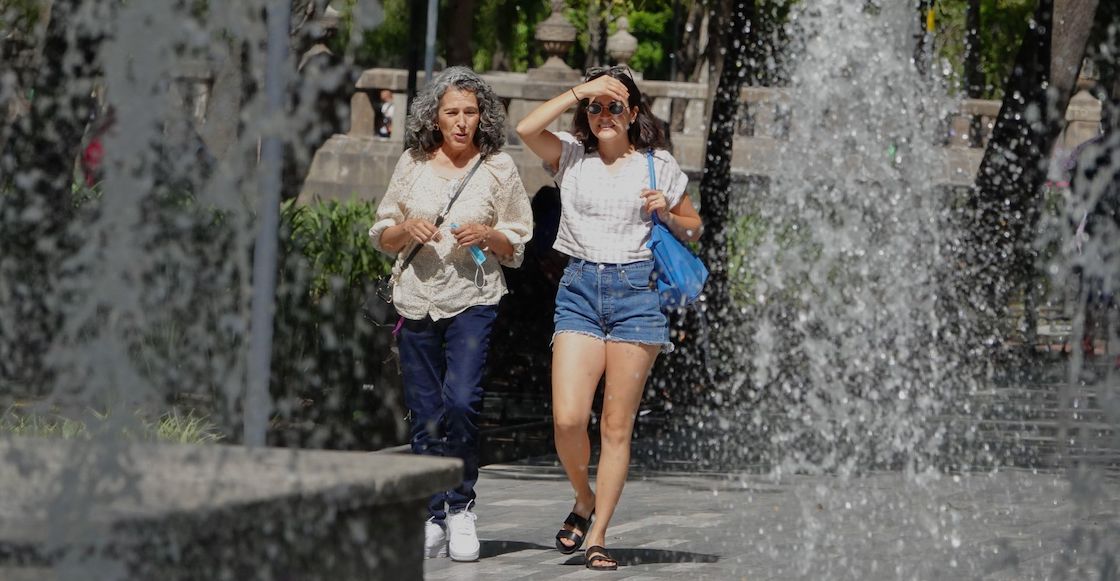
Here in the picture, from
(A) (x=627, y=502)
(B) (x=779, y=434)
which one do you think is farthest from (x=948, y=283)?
(A) (x=627, y=502)

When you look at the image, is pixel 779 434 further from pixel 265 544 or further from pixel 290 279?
pixel 265 544

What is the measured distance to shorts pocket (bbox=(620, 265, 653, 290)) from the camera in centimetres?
767

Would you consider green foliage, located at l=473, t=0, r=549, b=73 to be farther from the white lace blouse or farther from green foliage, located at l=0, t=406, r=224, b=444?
the white lace blouse

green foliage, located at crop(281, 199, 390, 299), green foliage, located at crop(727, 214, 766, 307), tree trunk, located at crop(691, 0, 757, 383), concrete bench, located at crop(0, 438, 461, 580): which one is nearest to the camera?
concrete bench, located at crop(0, 438, 461, 580)

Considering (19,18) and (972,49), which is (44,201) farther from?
(972,49)

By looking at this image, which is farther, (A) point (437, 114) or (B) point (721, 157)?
(B) point (721, 157)

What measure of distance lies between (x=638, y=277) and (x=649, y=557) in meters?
1.15

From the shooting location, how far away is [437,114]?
795 centimetres

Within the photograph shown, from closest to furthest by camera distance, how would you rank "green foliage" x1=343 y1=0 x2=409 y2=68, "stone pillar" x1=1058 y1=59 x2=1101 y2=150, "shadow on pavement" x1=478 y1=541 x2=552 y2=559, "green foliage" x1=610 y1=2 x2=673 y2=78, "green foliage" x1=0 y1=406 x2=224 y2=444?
"shadow on pavement" x1=478 y1=541 x2=552 y2=559, "green foliage" x1=0 y1=406 x2=224 y2=444, "stone pillar" x1=1058 y1=59 x2=1101 y2=150, "green foliage" x1=343 y1=0 x2=409 y2=68, "green foliage" x1=610 y1=2 x2=673 y2=78

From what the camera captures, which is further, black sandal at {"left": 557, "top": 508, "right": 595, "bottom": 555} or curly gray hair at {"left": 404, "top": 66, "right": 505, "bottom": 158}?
curly gray hair at {"left": 404, "top": 66, "right": 505, "bottom": 158}

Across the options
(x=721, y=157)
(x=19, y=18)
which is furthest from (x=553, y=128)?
(x=19, y=18)

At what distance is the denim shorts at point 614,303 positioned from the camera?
766 centimetres

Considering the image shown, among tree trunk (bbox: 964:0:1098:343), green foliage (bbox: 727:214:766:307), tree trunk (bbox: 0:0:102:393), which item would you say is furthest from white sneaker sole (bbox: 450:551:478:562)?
green foliage (bbox: 727:214:766:307)

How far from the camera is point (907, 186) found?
2128cm
